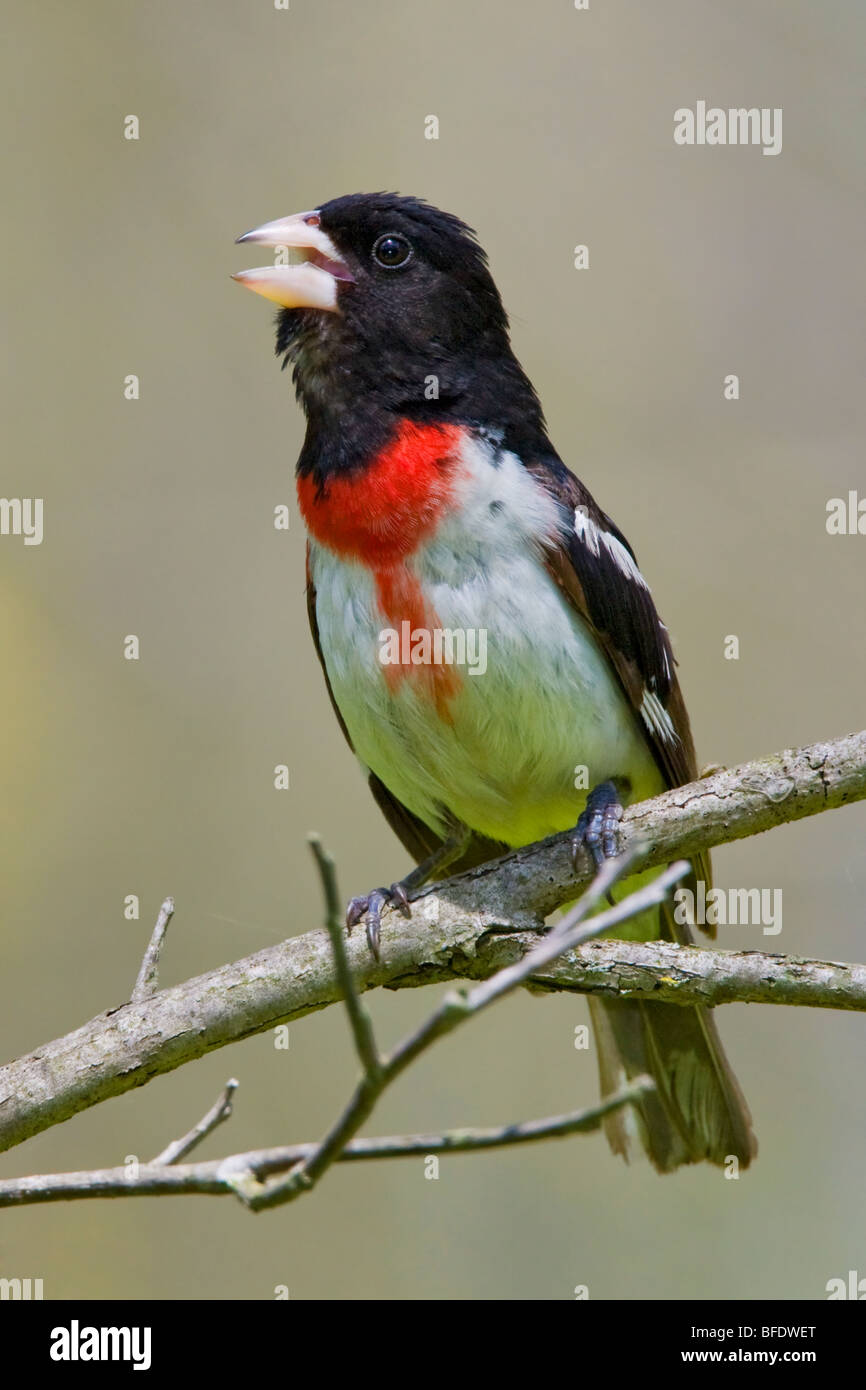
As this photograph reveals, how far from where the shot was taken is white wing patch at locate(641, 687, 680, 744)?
479 centimetres

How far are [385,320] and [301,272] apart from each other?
0.32m

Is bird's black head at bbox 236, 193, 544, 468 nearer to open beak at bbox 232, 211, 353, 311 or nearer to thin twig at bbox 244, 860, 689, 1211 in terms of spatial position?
open beak at bbox 232, 211, 353, 311

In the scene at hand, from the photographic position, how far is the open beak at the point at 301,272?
4637 millimetres

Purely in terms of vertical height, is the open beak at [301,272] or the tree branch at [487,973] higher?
the open beak at [301,272]

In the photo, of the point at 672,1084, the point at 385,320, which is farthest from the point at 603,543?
the point at 672,1084

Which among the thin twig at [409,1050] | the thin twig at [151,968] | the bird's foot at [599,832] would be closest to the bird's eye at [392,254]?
the bird's foot at [599,832]

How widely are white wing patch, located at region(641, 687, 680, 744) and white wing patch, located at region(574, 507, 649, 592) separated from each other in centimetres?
41

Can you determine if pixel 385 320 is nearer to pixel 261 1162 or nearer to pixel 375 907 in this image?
pixel 375 907

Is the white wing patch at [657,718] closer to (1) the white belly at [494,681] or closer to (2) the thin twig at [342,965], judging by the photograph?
(1) the white belly at [494,681]

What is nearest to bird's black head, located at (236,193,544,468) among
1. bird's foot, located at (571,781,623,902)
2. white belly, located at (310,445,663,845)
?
white belly, located at (310,445,663,845)

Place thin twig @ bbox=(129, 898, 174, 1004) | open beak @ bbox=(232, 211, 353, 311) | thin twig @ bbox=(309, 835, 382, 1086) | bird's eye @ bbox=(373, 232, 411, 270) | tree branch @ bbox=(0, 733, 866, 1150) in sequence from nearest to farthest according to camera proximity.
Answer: thin twig @ bbox=(309, 835, 382, 1086) < tree branch @ bbox=(0, 733, 866, 1150) < thin twig @ bbox=(129, 898, 174, 1004) < open beak @ bbox=(232, 211, 353, 311) < bird's eye @ bbox=(373, 232, 411, 270)

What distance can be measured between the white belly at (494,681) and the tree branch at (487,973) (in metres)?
0.65

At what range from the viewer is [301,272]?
468 centimetres

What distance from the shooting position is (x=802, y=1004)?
3623 millimetres
